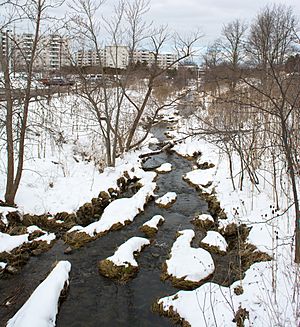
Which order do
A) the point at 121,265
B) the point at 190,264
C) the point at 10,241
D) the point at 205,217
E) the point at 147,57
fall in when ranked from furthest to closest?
1. the point at 147,57
2. the point at 205,217
3. the point at 10,241
4. the point at 121,265
5. the point at 190,264

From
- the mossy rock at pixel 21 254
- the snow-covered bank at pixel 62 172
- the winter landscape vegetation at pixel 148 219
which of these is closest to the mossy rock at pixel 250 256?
the winter landscape vegetation at pixel 148 219

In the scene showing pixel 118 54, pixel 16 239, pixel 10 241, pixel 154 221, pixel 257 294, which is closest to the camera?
pixel 257 294

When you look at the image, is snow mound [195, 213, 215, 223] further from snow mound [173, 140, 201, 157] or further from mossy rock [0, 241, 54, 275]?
snow mound [173, 140, 201, 157]

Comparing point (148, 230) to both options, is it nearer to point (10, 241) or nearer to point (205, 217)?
point (205, 217)

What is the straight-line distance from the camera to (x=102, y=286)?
5.96 m

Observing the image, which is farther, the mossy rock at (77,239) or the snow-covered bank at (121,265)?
the mossy rock at (77,239)

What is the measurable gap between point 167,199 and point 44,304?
5353 mm

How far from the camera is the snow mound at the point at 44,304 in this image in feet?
14.9

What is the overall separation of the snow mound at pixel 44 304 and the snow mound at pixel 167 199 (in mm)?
4070

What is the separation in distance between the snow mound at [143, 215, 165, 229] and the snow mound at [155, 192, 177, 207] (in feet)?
3.26

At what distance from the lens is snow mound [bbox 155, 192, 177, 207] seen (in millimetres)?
9609

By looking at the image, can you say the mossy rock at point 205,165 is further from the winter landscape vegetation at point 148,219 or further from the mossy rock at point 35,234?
the mossy rock at point 35,234

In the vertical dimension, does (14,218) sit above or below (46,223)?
above

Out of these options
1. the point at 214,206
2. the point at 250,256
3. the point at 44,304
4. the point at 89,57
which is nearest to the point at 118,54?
the point at 89,57
